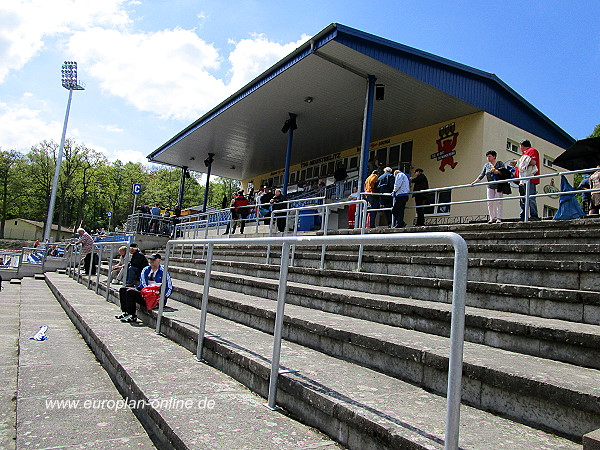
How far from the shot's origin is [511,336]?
3090mm

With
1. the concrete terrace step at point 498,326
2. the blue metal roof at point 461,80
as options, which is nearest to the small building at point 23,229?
the blue metal roof at point 461,80

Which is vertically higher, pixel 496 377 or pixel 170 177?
pixel 170 177

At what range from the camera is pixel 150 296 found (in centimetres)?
601

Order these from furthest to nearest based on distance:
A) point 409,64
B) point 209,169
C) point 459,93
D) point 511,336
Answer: point 209,169
point 459,93
point 409,64
point 511,336

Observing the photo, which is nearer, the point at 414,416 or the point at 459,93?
the point at 414,416

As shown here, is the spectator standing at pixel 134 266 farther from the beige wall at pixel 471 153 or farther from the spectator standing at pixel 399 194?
the beige wall at pixel 471 153

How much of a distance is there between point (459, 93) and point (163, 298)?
11.3 meters

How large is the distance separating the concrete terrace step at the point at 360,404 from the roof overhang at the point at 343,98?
8910 mm

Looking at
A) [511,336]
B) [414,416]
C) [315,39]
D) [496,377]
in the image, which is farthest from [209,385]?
[315,39]

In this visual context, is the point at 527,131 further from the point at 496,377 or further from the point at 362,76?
the point at 496,377

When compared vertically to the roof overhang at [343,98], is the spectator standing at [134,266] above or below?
below

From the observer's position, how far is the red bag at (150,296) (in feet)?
19.6

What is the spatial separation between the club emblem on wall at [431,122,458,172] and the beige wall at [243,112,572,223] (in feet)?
0.34

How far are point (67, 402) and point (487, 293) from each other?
3.69m
